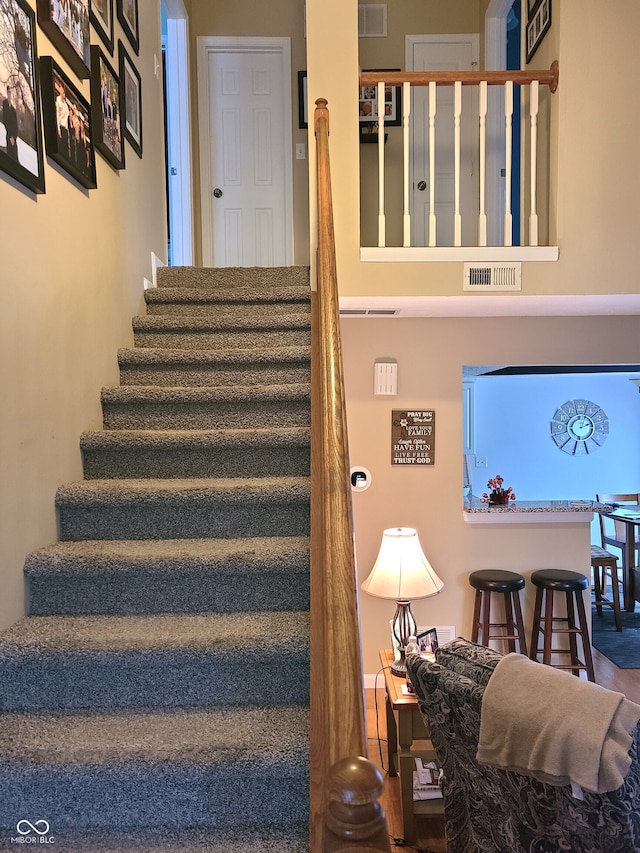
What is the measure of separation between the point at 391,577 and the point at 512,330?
1.79m

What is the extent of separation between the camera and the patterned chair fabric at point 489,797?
1.59 metres

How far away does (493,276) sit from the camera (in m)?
3.02

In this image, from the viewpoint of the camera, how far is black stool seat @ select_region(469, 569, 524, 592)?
3691 millimetres

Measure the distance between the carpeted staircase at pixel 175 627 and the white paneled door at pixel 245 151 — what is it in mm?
2349

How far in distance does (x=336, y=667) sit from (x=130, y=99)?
305cm

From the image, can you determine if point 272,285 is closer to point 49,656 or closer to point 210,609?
point 210,609

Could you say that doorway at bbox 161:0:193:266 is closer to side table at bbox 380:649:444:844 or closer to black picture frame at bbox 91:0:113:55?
black picture frame at bbox 91:0:113:55

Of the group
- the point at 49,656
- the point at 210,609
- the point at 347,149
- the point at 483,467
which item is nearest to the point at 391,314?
the point at 347,149

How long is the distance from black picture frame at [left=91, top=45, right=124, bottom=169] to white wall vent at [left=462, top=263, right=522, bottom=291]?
1.69 m

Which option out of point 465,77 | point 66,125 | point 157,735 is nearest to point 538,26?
point 465,77

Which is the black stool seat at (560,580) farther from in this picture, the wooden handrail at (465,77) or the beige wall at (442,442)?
the wooden handrail at (465,77)

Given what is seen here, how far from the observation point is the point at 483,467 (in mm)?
7516

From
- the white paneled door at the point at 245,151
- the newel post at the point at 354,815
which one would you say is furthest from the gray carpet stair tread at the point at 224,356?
the white paneled door at the point at 245,151

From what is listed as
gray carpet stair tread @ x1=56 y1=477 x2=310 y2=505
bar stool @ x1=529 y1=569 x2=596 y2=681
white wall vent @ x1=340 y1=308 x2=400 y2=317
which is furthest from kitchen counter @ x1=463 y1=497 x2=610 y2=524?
gray carpet stair tread @ x1=56 y1=477 x2=310 y2=505
